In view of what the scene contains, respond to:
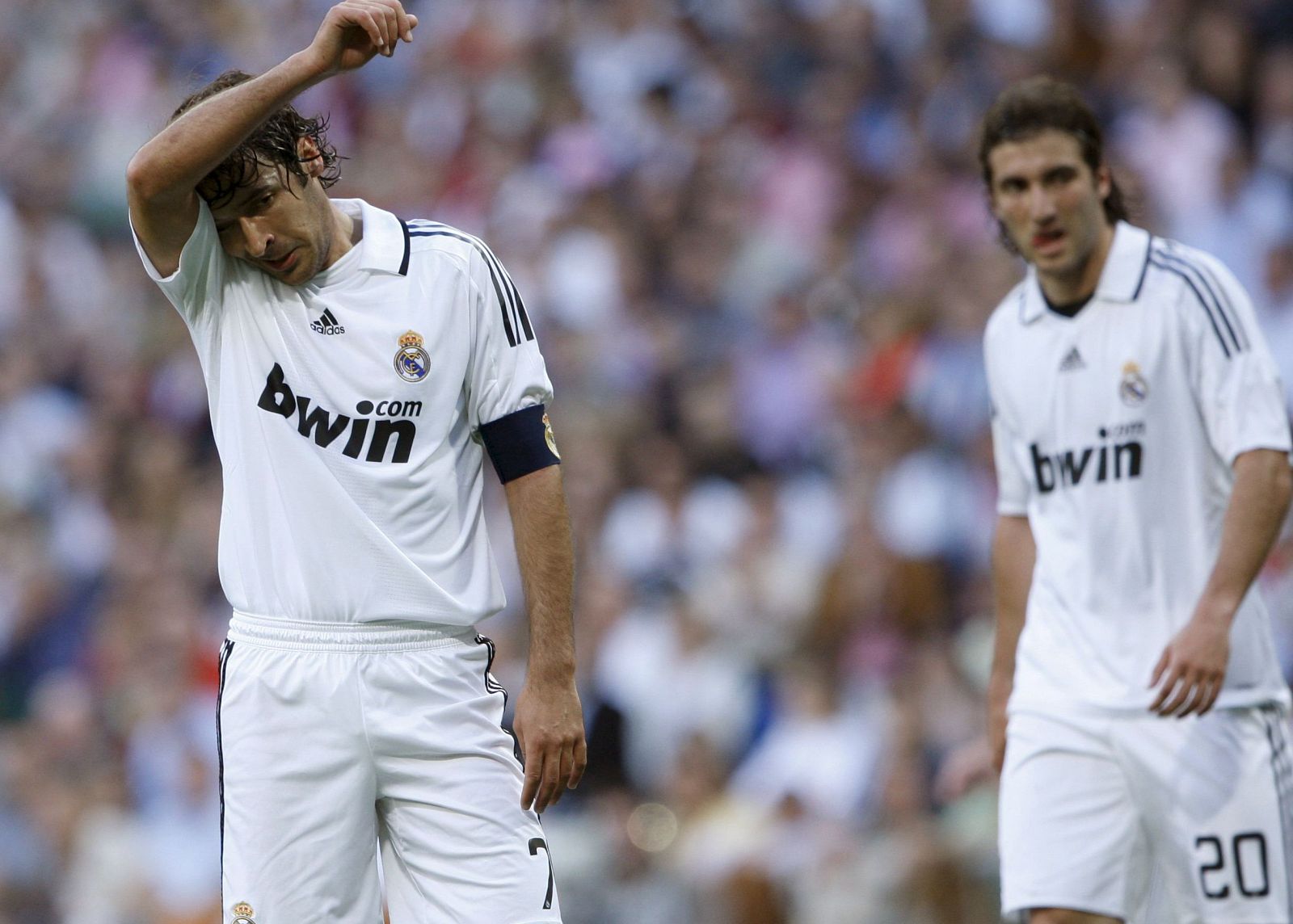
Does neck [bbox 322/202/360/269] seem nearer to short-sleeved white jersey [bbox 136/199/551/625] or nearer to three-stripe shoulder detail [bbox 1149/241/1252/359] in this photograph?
short-sleeved white jersey [bbox 136/199/551/625]

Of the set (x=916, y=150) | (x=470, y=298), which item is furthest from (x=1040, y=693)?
(x=916, y=150)

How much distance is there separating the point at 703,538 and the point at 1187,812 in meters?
4.73

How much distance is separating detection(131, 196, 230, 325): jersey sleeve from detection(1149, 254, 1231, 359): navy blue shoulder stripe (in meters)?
2.47

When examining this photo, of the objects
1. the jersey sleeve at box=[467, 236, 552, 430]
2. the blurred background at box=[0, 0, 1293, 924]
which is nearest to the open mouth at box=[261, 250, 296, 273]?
the jersey sleeve at box=[467, 236, 552, 430]

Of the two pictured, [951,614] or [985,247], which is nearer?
[951,614]

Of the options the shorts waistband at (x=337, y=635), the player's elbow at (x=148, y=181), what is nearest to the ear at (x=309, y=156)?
the player's elbow at (x=148, y=181)

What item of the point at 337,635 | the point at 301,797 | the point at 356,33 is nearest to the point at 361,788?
the point at 301,797

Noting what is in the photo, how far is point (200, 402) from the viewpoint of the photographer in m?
11.3

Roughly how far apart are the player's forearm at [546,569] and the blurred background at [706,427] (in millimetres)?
3197

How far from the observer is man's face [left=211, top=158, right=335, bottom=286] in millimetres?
3836

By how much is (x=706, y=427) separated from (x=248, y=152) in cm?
600

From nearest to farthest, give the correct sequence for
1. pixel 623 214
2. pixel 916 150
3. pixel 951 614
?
pixel 951 614 → pixel 916 150 → pixel 623 214

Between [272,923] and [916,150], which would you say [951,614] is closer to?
[916,150]

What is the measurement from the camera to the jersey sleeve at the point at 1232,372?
4.57 metres
